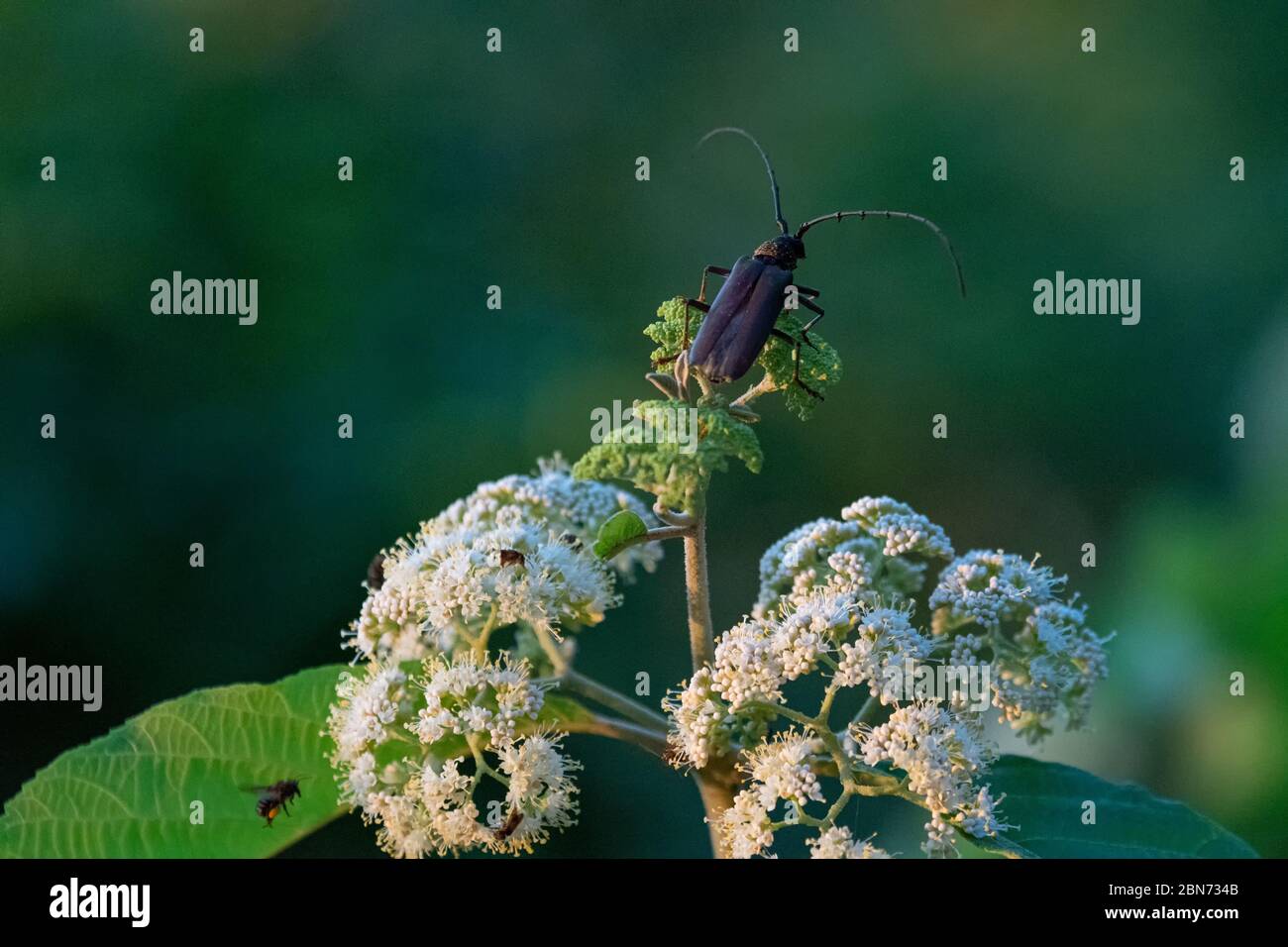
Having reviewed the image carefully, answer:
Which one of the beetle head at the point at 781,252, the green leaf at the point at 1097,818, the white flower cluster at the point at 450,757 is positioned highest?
the beetle head at the point at 781,252

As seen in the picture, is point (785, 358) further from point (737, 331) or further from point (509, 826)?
point (509, 826)

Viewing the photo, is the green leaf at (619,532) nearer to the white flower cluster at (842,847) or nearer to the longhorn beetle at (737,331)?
the longhorn beetle at (737,331)

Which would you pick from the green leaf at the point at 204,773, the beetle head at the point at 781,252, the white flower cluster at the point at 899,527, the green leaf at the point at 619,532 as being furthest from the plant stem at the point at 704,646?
the beetle head at the point at 781,252

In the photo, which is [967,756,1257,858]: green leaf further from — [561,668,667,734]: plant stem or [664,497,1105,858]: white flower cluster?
[561,668,667,734]: plant stem

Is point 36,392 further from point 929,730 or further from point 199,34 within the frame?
point 929,730

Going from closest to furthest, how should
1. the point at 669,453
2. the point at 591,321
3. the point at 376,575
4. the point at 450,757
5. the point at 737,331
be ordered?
the point at 669,453
the point at 450,757
the point at 737,331
the point at 376,575
the point at 591,321

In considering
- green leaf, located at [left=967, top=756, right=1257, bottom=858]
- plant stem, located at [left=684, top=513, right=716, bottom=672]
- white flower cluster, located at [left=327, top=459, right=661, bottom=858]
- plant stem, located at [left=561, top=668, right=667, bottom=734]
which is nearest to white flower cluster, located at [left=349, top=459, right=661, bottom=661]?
white flower cluster, located at [left=327, top=459, right=661, bottom=858]

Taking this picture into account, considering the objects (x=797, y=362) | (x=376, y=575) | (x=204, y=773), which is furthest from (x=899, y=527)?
(x=204, y=773)
